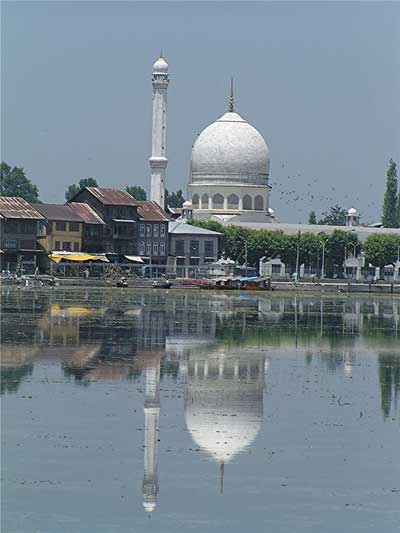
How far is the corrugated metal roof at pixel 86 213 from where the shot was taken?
95.8m

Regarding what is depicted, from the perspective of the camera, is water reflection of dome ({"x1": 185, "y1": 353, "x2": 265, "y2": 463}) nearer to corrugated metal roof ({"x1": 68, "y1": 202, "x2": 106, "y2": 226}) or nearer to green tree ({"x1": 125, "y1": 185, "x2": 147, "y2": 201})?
corrugated metal roof ({"x1": 68, "y1": 202, "x2": 106, "y2": 226})

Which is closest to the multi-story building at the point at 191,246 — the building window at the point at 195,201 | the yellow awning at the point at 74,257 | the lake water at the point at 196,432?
the yellow awning at the point at 74,257

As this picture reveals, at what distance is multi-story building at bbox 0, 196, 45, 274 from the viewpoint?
90.9 metres

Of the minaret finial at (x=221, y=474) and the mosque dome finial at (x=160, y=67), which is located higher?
the mosque dome finial at (x=160, y=67)

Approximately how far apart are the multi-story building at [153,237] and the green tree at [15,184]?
33280 millimetres

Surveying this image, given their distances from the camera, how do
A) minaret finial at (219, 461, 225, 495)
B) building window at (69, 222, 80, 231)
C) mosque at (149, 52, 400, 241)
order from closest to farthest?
minaret finial at (219, 461, 225, 495)
building window at (69, 222, 80, 231)
mosque at (149, 52, 400, 241)

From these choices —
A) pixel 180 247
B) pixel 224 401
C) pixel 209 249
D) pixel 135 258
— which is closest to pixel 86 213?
pixel 135 258

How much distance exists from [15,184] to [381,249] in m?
36.8

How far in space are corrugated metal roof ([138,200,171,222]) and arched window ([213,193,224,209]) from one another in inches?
633

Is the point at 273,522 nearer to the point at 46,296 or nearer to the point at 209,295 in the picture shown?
the point at 46,296

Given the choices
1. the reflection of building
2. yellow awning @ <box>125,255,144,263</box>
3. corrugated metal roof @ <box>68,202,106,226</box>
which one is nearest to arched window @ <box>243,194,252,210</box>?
yellow awning @ <box>125,255,144,263</box>

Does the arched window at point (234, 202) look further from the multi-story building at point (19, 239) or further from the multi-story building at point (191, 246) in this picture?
the multi-story building at point (19, 239)

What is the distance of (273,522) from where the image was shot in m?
17.2

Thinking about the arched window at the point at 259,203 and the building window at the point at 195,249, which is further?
the arched window at the point at 259,203
